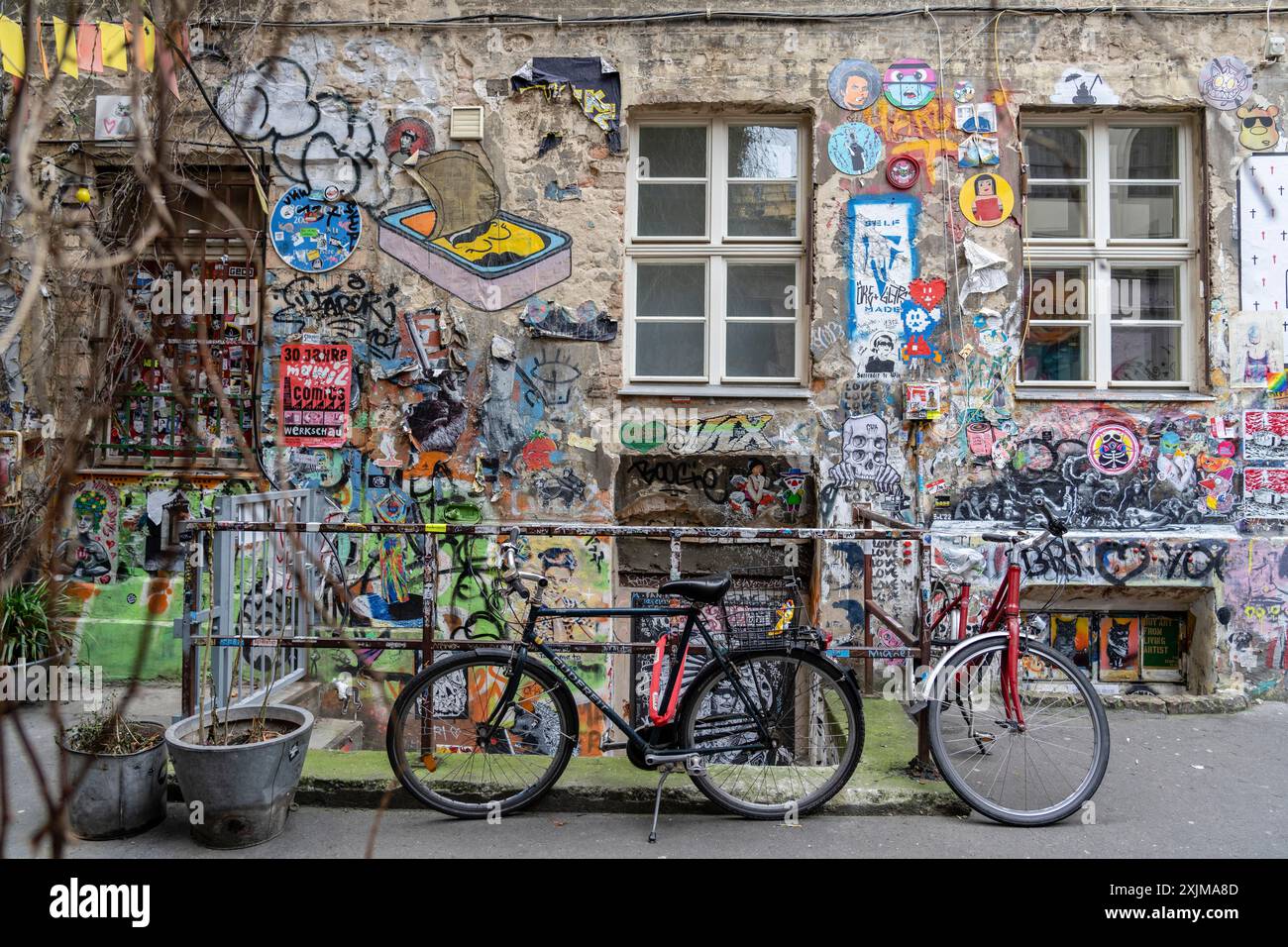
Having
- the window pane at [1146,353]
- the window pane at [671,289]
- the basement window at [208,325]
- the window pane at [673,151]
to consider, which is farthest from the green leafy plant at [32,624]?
the window pane at [1146,353]

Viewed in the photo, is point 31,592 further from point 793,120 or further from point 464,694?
point 793,120

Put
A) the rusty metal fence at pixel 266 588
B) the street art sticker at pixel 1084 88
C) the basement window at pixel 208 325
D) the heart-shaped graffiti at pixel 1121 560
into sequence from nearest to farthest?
the rusty metal fence at pixel 266 588 < the heart-shaped graffiti at pixel 1121 560 < the street art sticker at pixel 1084 88 < the basement window at pixel 208 325

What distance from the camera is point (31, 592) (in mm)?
6004

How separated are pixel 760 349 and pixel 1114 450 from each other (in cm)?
240

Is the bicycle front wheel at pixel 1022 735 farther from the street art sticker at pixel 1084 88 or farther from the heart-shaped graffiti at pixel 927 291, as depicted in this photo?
the street art sticker at pixel 1084 88

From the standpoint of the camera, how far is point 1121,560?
6.23 meters

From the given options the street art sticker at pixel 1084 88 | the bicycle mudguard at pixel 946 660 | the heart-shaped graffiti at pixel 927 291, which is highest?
the street art sticker at pixel 1084 88

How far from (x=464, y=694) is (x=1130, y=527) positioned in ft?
14.6

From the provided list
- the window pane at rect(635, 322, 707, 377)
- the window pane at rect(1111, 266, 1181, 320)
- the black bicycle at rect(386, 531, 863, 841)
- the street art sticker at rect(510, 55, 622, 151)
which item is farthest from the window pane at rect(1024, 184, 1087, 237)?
the black bicycle at rect(386, 531, 863, 841)

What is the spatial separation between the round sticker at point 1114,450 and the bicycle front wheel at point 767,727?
3057 mm

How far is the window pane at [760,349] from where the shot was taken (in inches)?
264

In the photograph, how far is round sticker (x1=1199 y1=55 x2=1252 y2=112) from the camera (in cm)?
630

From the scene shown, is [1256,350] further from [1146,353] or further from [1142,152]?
[1142,152]

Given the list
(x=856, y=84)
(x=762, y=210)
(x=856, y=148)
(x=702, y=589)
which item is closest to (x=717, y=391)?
(x=762, y=210)
